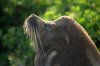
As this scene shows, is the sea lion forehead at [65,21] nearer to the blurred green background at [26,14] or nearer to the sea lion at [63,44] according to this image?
the sea lion at [63,44]

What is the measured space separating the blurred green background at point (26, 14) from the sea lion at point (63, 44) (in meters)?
2.03

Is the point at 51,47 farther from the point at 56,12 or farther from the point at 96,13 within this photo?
the point at 56,12

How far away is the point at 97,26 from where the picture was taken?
340 inches

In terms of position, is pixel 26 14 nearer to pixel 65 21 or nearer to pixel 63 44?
pixel 65 21

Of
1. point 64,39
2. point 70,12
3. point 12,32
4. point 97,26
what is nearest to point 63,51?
point 64,39

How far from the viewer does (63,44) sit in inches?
239

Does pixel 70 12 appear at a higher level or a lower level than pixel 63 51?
higher

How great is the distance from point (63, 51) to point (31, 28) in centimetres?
59

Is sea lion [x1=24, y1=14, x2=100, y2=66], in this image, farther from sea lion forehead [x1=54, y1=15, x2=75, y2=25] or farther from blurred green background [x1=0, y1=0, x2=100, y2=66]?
blurred green background [x1=0, y1=0, x2=100, y2=66]

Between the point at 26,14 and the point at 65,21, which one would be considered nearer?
the point at 65,21

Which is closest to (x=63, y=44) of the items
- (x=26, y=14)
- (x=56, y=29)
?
(x=56, y=29)

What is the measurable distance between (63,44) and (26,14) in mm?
6150

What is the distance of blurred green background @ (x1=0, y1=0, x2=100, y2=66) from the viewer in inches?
343

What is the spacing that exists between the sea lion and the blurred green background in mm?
2032
